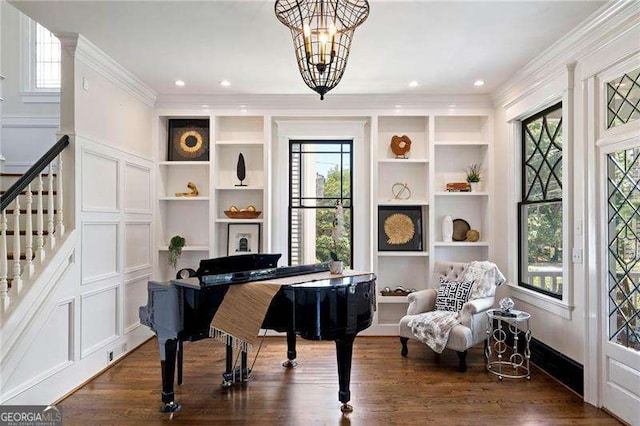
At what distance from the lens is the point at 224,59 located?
3.68 metres

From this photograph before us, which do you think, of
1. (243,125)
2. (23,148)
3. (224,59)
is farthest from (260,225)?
(23,148)

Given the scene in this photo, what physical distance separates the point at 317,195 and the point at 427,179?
141 centimetres

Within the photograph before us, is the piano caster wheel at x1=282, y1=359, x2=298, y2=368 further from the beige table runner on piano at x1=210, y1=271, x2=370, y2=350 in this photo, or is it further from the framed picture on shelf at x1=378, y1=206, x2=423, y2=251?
the framed picture on shelf at x1=378, y1=206, x2=423, y2=251

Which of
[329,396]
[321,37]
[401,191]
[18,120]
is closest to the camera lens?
[321,37]

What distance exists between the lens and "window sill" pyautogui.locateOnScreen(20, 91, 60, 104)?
4.70m

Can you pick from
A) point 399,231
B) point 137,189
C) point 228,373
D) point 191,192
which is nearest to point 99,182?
point 137,189

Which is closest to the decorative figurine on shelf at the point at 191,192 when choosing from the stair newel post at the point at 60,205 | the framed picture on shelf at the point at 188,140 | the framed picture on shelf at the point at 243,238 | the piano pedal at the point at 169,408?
the framed picture on shelf at the point at 188,140

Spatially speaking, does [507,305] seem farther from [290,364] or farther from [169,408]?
[169,408]

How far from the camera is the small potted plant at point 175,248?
4.70 meters

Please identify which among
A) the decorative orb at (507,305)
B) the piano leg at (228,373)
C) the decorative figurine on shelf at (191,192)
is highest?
the decorative figurine on shelf at (191,192)

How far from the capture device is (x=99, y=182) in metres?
3.64

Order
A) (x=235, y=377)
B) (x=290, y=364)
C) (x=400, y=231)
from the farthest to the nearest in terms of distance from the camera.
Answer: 1. (x=400, y=231)
2. (x=290, y=364)
3. (x=235, y=377)

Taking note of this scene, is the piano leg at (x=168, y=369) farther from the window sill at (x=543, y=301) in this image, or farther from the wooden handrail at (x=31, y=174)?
the window sill at (x=543, y=301)

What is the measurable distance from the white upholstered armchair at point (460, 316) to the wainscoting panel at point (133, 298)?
9.34 feet
